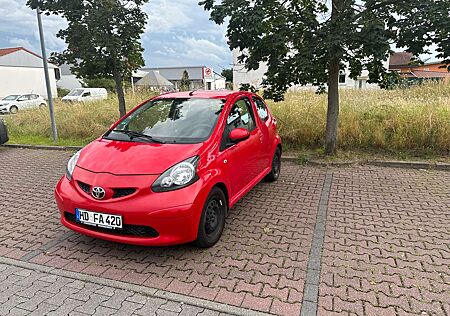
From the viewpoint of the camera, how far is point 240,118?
4.40m

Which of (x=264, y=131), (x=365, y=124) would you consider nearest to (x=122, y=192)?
(x=264, y=131)

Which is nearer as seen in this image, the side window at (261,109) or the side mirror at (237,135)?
the side mirror at (237,135)

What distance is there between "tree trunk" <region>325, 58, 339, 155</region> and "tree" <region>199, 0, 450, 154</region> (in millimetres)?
20

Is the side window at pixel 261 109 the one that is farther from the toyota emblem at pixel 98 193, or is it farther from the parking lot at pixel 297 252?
the toyota emblem at pixel 98 193

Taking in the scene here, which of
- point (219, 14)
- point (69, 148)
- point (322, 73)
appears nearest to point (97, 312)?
point (219, 14)

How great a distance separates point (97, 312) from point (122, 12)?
7156 mm

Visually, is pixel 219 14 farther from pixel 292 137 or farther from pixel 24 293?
pixel 24 293

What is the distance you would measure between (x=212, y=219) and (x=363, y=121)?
582 cm

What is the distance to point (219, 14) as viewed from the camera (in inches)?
236

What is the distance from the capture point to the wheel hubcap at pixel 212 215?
11.2ft

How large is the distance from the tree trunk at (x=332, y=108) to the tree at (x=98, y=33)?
474 cm

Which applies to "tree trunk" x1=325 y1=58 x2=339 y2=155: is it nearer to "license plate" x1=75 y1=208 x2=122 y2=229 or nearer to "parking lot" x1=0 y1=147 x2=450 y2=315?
"parking lot" x1=0 y1=147 x2=450 y2=315

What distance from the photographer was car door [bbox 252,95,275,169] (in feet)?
16.2

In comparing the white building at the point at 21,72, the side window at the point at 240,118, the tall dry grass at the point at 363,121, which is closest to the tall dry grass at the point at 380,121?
the tall dry grass at the point at 363,121
